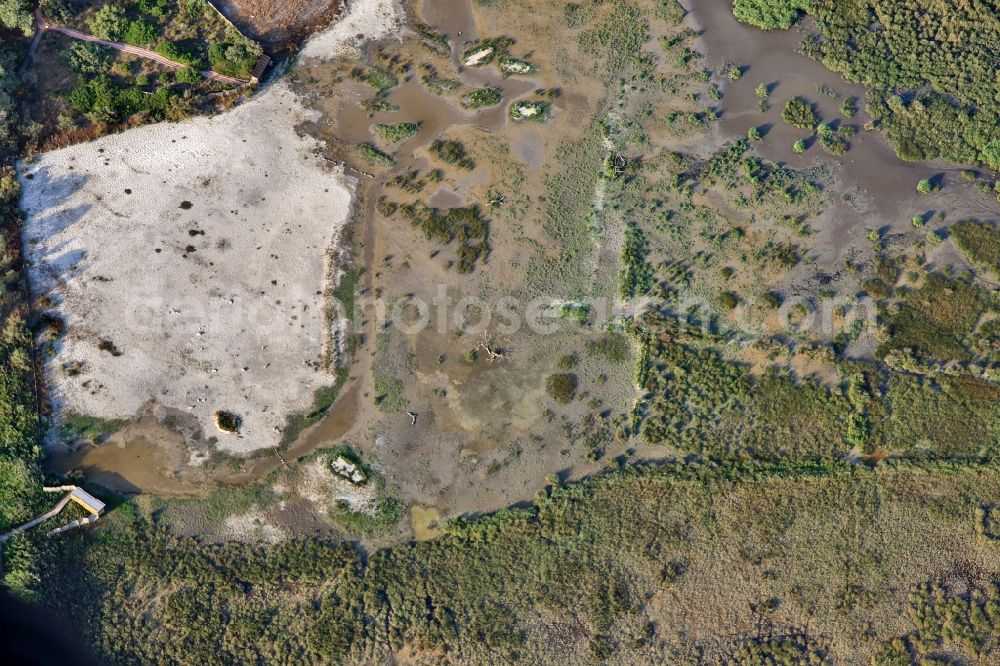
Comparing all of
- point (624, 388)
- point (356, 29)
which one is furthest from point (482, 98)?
point (624, 388)

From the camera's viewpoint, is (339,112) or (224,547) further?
(339,112)

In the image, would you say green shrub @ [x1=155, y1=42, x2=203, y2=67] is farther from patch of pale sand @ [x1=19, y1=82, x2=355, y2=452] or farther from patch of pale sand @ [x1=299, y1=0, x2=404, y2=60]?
patch of pale sand @ [x1=299, y1=0, x2=404, y2=60]

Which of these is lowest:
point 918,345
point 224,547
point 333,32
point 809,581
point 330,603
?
point 809,581

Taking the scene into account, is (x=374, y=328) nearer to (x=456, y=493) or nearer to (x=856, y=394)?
(x=456, y=493)

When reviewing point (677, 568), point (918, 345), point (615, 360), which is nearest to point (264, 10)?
point (615, 360)

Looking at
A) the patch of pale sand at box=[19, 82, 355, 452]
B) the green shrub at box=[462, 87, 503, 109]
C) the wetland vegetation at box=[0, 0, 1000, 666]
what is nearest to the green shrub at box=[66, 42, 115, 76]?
the patch of pale sand at box=[19, 82, 355, 452]
